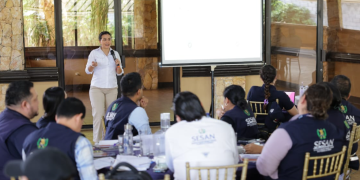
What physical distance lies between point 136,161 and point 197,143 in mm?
593

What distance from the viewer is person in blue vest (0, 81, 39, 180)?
2918 millimetres

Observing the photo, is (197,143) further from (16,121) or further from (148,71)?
(148,71)

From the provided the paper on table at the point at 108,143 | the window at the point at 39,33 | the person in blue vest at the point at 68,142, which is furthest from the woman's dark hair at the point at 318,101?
the window at the point at 39,33

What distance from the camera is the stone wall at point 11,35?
6.59 metres

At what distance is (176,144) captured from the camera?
8.94 feet

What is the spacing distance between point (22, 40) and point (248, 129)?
4.13 m

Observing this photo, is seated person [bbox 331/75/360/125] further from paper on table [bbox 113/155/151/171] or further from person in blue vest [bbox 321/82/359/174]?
paper on table [bbox 113/155/151/171]

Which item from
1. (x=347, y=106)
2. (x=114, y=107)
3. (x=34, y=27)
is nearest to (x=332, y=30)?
(x=347, y=106)

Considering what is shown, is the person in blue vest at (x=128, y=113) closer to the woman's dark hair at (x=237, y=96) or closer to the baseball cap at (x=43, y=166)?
the woman's dark hair at (x=237, y=96)

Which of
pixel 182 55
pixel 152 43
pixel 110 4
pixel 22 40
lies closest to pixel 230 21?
pixel 182 55

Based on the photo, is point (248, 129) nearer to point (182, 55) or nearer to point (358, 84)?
point (182, 55)

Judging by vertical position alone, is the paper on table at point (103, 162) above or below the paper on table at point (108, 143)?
below

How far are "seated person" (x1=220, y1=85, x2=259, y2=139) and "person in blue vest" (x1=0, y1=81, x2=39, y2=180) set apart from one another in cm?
161

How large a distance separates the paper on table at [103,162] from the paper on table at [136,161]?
0.04 meters
